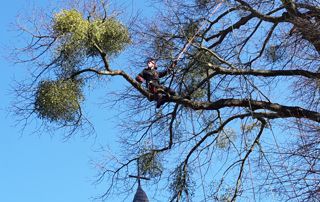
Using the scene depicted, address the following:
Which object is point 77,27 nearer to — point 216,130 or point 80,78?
point 80,78

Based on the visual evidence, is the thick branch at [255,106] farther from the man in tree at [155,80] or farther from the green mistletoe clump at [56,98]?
the green mistletoe clump at [56,98]

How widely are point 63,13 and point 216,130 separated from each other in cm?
178

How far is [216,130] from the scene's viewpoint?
675 centimetres

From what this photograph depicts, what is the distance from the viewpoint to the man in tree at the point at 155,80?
5.85 meters

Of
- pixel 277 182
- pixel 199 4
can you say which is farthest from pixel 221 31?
pixel 277 182

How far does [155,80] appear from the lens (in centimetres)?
592

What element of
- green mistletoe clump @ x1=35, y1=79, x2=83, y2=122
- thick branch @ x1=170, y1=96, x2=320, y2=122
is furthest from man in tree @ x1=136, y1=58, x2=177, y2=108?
green mistletoe clump @ x1=35, y1=79, x2=83, y2=122

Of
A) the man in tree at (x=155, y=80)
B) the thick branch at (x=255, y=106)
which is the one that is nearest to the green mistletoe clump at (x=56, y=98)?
the man in tree at (x=155, y=80)

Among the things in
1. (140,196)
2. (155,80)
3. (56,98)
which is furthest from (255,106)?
(56,98)

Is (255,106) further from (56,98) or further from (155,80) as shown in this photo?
(56,98)

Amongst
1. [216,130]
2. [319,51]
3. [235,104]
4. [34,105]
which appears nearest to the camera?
[319,51]

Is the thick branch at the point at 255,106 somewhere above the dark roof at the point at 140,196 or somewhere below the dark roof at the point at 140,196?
above

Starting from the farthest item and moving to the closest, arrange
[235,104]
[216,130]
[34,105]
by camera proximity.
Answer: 1. [216,130]
2. [34,105]
3. [235,104]

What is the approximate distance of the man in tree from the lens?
230 inches
